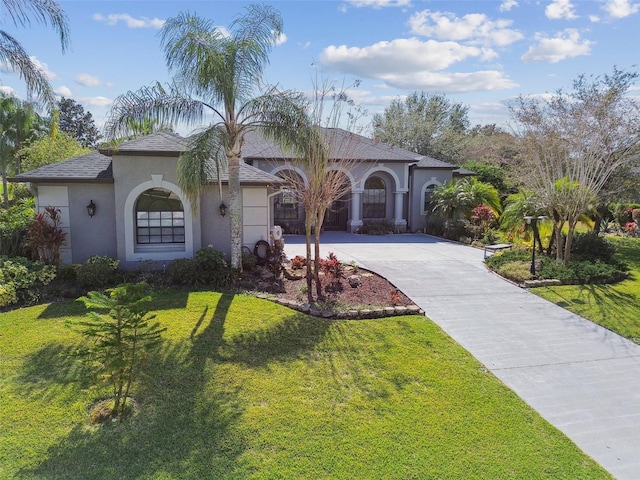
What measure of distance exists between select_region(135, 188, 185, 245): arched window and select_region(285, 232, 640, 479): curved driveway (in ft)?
18.9

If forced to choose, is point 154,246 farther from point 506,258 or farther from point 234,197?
point 506,258

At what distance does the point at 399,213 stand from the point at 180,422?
19.4 m

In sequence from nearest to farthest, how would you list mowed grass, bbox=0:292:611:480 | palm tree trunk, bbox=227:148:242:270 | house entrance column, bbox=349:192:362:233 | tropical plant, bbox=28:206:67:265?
1. mowed grass, bbox=0:292:611:480
2. palm tree trunk, bbox=227:148:242:270
3. tropical plant, bbox=28:206:67:265
4. house entrance column, bbox=349:192:362:233

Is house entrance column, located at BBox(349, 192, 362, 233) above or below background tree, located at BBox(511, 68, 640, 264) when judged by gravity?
below

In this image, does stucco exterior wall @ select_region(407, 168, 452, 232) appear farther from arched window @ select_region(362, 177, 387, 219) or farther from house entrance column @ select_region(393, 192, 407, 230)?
arched window @ select_region(362, 177, 387, 219)

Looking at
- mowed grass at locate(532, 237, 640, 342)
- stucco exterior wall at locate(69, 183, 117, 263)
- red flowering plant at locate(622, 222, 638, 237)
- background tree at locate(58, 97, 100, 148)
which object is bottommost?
mowed grass at locate(532, 237, 640, 342)

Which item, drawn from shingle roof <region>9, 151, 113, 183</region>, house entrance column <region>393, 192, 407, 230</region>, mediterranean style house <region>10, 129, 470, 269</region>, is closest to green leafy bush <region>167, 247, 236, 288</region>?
mediterranean style house <region>10, 129, 470, 269</region>

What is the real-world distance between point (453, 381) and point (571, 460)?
76.2 inches

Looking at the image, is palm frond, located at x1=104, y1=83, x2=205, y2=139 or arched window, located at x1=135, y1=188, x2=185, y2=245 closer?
palm frond, located at x1=104, y1=83, x2=205, y2=139

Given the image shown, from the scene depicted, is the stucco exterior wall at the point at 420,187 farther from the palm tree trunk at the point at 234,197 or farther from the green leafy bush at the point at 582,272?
the palm tree trunk at the point at 234,197

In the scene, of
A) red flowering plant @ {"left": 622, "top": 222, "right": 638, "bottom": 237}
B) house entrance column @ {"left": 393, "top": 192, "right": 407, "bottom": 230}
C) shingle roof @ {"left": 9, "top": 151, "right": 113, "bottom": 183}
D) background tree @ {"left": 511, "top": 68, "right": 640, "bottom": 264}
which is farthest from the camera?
red flowering plant @ {"left": 622, "top": 222, "right": 638, "bottom": 237}

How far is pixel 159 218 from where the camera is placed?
12352mm

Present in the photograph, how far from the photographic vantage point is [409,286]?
1147 cm

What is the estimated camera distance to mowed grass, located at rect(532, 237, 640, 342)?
9156mm
